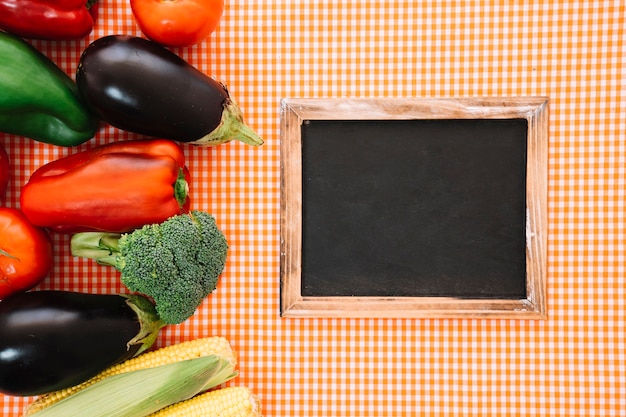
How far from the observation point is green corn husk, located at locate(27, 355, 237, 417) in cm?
111

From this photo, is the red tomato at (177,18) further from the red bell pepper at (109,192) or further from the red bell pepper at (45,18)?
the red bell pepper at (109,192)

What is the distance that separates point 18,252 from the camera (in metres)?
1.11

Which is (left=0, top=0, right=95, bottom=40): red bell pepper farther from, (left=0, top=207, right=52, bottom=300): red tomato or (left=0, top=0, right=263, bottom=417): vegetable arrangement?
(left=0, top=207, right=52, bottom=300): red tomato

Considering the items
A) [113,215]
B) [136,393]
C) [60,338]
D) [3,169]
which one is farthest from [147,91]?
[136,393]

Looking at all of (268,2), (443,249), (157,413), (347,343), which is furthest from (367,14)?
(157,413)

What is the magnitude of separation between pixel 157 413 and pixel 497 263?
85cm

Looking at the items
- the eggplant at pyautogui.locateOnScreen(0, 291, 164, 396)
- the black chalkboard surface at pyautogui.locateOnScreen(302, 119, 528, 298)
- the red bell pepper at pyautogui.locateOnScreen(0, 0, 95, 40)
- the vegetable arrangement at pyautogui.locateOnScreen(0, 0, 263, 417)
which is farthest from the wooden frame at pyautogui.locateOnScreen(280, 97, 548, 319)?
the red bell pepper at pyautogui.locateOnScreen(0, 0, 95, 40)

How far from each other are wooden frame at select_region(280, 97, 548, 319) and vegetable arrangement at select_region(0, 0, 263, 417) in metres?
0.14

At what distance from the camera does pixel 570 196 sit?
1.25 m

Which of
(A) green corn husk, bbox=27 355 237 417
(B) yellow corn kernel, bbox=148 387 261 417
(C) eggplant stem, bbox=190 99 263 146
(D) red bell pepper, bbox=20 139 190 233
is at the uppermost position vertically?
(C) eggplant stem, bbox=190 99 263 146

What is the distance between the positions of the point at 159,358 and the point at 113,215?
13.3 inches

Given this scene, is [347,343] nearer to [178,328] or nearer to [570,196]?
[178,328]

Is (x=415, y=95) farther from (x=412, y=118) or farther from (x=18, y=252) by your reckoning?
(x=18, y=252)

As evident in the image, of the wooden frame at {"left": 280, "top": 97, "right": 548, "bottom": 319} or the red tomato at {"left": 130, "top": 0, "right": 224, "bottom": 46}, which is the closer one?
the red tomato at {"left": 130, "top": 0, "right": 224, "bottom": 46}
